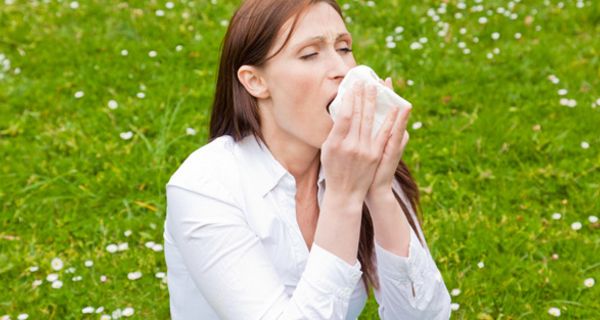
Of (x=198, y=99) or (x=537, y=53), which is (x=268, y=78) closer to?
(x=198, y=99)

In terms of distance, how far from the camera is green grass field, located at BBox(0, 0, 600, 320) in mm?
4086

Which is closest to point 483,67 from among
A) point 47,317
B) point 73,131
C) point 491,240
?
Result: point 491,240

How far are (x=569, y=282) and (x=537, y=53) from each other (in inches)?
99.6

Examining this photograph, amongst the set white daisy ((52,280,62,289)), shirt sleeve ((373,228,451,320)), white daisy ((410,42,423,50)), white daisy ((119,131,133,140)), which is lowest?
white daisy ((410,42,423,50))

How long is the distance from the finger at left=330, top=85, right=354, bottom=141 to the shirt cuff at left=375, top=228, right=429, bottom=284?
50 cm

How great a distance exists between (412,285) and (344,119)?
71 centimetres

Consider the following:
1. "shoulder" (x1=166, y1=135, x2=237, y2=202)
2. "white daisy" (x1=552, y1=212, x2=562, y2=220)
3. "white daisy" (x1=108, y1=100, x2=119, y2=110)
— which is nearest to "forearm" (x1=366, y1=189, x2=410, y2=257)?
"shoulder" (x1=166, y1=135, x2=237, y2=202)

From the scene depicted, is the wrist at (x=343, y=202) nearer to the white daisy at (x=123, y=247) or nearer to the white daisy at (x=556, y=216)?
the white daisy at (x=123, y=247)

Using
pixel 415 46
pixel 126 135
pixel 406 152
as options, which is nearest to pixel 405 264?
pixel 406 152

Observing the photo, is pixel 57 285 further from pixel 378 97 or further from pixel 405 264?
pixel 378 97

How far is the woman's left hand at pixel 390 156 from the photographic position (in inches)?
89.9

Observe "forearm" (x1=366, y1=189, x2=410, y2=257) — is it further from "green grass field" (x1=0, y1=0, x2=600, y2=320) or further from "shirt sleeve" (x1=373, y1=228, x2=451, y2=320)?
"green grass field" (x1=0, y1=0, x2=600, y2=320)

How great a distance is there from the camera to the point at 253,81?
2578 millimetres

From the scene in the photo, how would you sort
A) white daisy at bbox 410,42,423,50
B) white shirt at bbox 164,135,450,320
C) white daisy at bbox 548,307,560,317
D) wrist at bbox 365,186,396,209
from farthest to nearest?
white daisy at bbox 410,42,423,50
white daisy at bbox 548,307,560,317
wrist at bbox 365,186,396,209
white shirt at bbox 164,135,450,320
